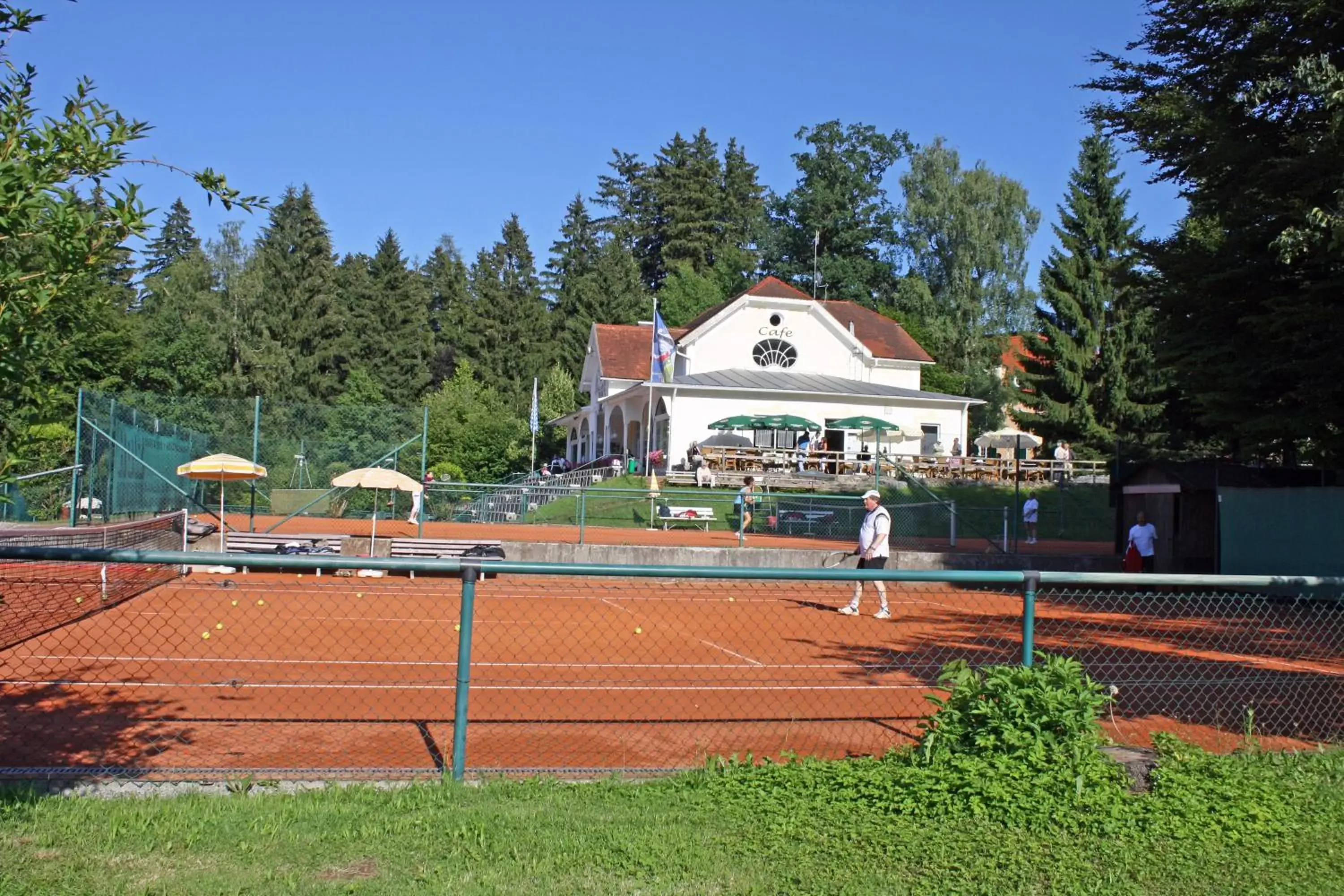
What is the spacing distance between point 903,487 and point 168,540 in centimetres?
2588

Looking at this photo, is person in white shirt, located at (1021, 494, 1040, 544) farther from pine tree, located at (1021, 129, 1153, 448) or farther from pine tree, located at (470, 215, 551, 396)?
pine tree, located at (470, 215, 551, 396)

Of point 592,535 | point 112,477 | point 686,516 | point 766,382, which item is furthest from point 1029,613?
point 766,382

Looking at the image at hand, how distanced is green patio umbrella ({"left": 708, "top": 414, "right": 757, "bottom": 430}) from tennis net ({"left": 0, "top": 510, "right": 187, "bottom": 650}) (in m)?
25.9

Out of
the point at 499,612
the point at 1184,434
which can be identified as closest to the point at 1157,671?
the point at 499,612

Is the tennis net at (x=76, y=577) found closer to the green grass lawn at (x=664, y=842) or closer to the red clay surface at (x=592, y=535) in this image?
the green grass lawn at (x=664, y=842)

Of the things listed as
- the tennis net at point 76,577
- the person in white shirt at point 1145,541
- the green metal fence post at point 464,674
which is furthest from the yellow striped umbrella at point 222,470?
the person in white shirt at point 1145,541

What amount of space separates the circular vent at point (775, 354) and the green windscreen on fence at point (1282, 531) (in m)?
30.8

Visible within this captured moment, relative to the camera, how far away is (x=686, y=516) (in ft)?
103

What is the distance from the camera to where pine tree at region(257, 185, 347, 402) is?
231 ft

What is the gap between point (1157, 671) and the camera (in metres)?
11.3

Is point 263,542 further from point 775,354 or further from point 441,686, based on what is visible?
point 775,354

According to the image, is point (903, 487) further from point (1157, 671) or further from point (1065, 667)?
point (1065, 667)

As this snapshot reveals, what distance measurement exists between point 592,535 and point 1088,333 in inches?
1313

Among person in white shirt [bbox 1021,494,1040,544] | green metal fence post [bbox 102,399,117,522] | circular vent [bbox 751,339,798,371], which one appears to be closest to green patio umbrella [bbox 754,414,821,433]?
circular vent [bbox 751,339,798,371]
